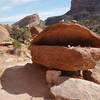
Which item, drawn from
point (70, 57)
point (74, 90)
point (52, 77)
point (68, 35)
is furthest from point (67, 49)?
point (68, 35)

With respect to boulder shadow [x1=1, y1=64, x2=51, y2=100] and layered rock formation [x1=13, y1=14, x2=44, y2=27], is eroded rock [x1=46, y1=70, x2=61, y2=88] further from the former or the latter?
layered rock formation [x1=13, y1=14, x2=44, y2=27]

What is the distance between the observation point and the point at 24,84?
161 inches

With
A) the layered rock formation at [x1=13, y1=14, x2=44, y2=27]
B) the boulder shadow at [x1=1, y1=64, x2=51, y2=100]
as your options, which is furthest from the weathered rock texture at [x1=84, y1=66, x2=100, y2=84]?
the layered rock formation at [x1=13, y1=14, x2=44, y2=27]

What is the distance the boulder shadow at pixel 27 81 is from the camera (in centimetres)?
373

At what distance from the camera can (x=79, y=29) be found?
402 cm

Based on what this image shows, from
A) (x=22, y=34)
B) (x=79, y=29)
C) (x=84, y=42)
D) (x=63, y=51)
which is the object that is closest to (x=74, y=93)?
(x=63, y=51)

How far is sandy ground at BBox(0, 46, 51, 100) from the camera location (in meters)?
3.52

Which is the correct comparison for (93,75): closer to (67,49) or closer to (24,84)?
(67,49)

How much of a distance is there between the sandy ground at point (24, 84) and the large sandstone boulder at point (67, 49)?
438mm

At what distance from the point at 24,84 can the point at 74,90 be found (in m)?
1.50

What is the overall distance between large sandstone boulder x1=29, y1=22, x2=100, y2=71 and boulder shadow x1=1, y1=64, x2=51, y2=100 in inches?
16.4

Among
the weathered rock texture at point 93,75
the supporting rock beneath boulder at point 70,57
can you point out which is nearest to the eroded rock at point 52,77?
the supporting rock beneath boulder at point 70,57

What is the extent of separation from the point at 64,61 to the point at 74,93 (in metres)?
0.87

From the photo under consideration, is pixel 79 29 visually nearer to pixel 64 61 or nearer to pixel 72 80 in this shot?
pixel 64 61
